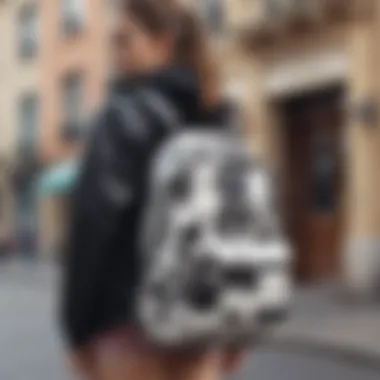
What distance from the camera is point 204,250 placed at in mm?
1383

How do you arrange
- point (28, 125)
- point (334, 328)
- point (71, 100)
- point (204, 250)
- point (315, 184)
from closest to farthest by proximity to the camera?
point (204, 250) → point (28, 125) → point (71, 100) → point (334, 328) → point (315, 184)

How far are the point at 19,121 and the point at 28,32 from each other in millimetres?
426

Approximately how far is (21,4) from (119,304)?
128 inches

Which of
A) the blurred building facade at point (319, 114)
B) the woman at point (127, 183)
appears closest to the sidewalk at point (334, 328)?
the blurred building facade at point (319, 114)

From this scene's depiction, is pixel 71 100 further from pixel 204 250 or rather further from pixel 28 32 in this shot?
pixel 204 250

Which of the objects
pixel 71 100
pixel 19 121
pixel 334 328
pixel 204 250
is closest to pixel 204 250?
pixel 204 250

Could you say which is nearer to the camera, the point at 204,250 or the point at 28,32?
the point at 204,250

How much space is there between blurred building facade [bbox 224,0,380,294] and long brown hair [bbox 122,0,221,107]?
8814 millimetres

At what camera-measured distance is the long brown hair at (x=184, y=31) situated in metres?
1.48

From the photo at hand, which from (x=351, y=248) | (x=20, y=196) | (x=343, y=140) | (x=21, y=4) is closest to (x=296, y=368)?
(x=20, y=196)

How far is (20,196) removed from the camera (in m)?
4.93

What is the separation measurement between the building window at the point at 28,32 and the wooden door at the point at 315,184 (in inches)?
269

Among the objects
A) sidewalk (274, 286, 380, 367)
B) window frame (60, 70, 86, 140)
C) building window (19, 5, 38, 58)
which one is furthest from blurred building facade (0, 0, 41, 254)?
sidewalk (274, 286, 380, 367)

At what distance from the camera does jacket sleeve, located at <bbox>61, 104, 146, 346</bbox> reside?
142 cm
